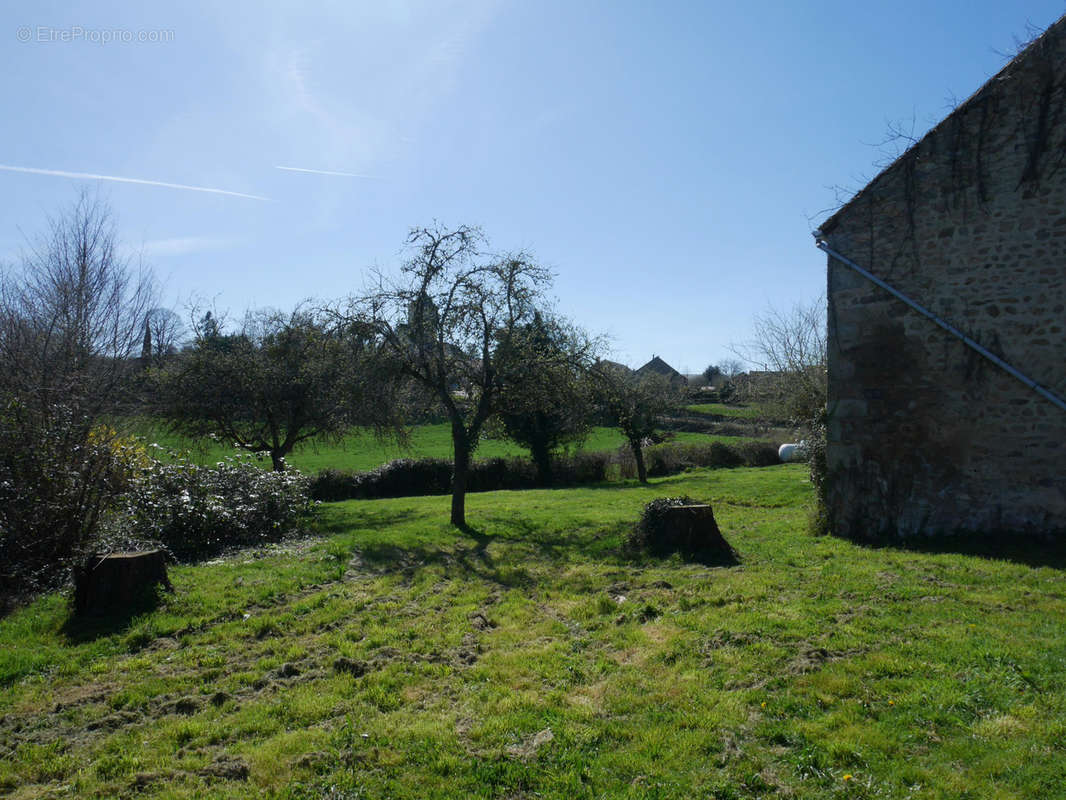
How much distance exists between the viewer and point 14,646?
570 cm

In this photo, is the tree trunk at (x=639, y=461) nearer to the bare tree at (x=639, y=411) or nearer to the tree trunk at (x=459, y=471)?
the bare tree at (x=639, y=411)

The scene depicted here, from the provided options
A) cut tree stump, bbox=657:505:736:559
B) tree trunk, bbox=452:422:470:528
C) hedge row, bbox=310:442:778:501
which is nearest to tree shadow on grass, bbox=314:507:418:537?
Answer: tree trunk, bbox=452:422:470:528

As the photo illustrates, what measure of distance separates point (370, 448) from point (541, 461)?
950 cm

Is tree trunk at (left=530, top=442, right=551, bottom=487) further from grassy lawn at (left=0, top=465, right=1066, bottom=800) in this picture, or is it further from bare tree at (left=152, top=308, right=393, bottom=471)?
grassy lawn at (left=0, top=465, right=1066, bottom=800)

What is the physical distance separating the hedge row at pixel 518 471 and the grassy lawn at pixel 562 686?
13925 mm

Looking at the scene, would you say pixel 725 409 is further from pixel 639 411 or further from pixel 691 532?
pixel 691 532

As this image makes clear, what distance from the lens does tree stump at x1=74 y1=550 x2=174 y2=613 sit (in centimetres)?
669

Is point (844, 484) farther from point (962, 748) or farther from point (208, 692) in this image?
point (208, 692)

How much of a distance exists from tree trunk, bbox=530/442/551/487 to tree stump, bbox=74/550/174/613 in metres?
20.7

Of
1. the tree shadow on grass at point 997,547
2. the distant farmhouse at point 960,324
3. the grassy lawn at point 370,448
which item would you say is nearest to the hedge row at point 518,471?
the grassy lawn at point 370,448

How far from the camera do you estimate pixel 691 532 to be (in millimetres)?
9656

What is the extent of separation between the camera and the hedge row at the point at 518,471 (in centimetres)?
2303

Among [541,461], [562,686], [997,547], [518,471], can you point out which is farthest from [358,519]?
[541,461]

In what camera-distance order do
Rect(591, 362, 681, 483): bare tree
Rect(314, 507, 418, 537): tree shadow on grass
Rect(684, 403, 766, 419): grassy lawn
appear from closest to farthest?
Rect(314, 507, 418, 537): tree shadow on grass → Rect(591, 362, 681, 483): bare tree → Rect(684, 403, 766, 419): grassy lawn
